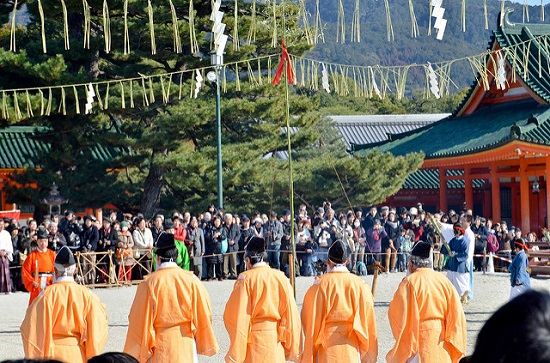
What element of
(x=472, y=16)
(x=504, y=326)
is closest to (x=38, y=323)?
(x=504, y=326)

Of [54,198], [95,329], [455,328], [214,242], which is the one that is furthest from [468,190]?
[95,329]

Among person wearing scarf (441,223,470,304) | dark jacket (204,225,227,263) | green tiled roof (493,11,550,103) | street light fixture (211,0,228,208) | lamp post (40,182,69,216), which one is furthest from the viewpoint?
green tiled roof (493,11,550,103)

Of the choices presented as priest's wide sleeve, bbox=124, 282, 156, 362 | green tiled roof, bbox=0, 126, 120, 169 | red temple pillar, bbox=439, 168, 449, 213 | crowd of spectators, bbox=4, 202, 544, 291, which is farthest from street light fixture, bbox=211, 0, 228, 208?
red temple pillar, bbox=439, 168, 449, 213

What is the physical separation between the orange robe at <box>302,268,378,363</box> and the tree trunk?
15.6 m

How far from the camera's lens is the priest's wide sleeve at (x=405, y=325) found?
7.33 meters

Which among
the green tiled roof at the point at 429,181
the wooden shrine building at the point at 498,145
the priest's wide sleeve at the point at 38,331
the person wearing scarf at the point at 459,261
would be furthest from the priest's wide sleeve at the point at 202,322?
the green tiled roof at the point at 429,181

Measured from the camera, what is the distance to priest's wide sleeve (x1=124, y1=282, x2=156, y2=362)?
698cm

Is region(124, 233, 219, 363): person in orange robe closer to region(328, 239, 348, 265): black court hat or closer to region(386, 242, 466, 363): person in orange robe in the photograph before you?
region(328, 239, 348, 265): black court hat

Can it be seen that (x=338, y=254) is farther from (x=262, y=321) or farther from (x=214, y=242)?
(x=214, y=242)

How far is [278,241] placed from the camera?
63.3 feet

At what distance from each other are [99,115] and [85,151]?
1440 mm

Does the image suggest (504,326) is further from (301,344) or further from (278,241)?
(278,241)

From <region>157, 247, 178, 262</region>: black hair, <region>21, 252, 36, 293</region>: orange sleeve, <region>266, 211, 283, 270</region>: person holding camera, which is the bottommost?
<region>266, 211, 283, 270</region>: person holding camera

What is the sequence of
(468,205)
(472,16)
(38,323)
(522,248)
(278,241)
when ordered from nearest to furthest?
(38,323) → (522,248) → (278,241) → (468,205) → (472,16)
